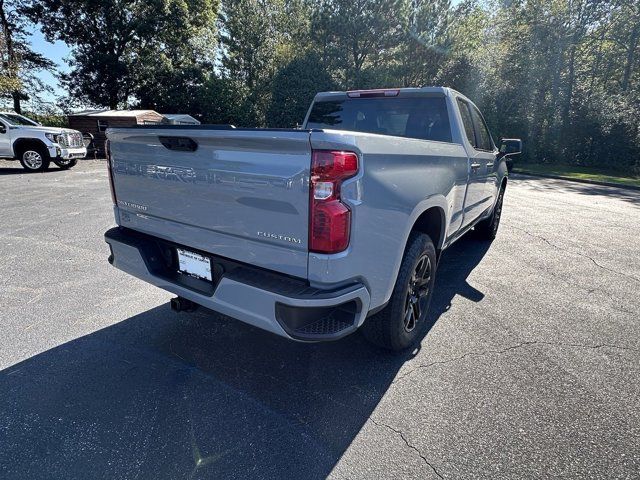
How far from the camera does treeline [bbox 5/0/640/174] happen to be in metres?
21.4

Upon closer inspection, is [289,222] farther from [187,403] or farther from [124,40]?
[124,40]

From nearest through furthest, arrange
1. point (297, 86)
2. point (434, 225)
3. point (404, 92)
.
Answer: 1. point (434, 225)
2. point (404, 92)
3. point (297, 86)

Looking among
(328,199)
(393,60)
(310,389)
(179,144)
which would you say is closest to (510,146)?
(328,199)

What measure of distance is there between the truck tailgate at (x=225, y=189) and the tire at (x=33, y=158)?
12.2 m

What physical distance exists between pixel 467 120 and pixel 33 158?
13.8 metres

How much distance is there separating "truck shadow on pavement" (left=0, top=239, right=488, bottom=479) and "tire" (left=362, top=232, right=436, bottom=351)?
202mm

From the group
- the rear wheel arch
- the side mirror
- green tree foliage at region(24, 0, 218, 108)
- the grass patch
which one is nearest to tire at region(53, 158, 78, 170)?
the side mirror

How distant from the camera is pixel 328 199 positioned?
1772 mm

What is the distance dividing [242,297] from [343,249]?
628 millimetres

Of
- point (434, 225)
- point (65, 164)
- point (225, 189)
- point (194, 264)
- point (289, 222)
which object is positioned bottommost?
point (65, 164)

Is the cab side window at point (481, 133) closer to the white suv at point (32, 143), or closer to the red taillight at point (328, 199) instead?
the red taillight at point (328, 199)

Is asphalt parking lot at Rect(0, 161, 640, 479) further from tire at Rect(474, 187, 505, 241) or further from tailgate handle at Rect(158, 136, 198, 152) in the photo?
tire at Rect(474, 187, 505, 241)

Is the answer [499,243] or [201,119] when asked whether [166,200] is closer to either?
[499,243]

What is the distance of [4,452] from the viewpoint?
1.83 metres
